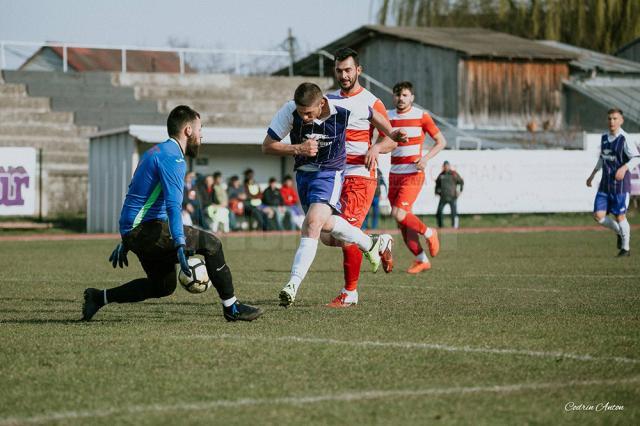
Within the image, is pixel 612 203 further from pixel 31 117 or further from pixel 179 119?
pixel 31 117

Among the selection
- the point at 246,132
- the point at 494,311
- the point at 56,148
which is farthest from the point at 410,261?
the point at 56,148

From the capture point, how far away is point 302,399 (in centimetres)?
498

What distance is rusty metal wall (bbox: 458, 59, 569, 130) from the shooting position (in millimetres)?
42438

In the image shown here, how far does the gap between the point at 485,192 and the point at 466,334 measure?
24234 mm

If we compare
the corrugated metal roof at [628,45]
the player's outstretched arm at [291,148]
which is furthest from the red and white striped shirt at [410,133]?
the corrugated metal roof at [628,45]

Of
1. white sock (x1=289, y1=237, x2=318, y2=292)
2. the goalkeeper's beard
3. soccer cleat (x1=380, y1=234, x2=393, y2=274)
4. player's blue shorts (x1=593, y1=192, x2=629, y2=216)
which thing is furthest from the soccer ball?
player's blue shorts (x1=593, y1=192, x2=629, y2=216)

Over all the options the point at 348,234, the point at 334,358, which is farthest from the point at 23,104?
the point at 334,358

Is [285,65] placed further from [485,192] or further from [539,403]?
[539,403]

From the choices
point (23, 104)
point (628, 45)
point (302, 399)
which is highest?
point (628, 45)

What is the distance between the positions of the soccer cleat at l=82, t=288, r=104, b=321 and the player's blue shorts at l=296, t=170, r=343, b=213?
2.04 meters

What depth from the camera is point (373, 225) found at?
28766mm

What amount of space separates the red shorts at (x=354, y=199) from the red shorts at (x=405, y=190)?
319 cm

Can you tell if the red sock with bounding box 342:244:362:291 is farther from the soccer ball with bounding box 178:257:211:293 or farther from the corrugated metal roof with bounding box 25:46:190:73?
the corrugated metal roof with bounding box 25:46:190:73

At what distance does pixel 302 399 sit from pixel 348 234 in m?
4.35
